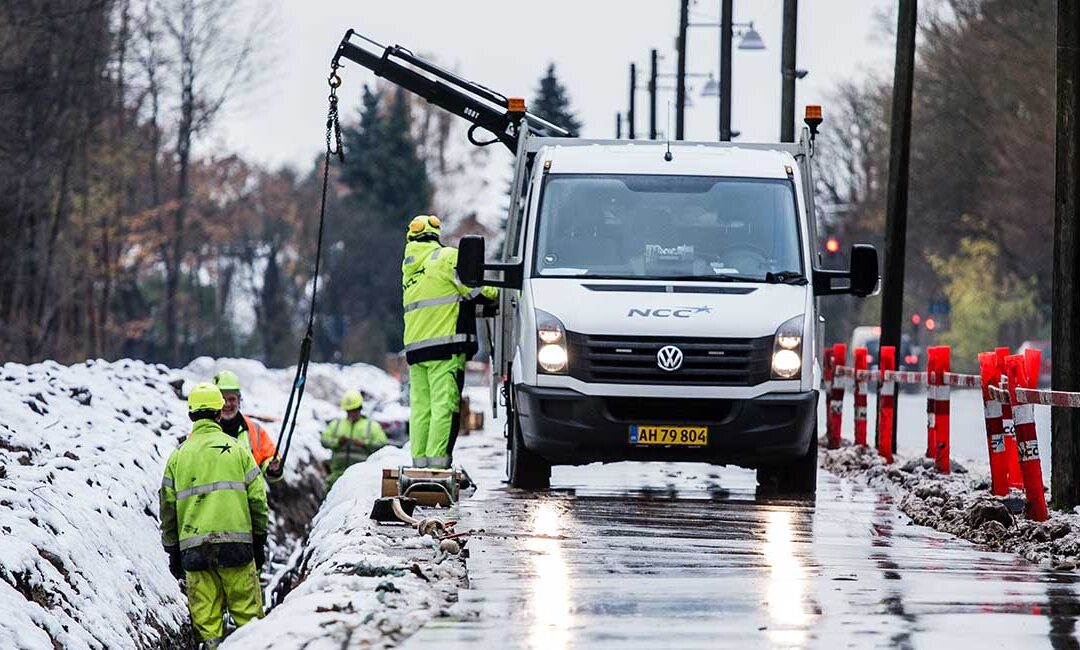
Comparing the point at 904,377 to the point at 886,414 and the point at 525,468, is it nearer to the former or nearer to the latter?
the point at 886,414

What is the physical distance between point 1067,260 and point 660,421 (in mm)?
3005

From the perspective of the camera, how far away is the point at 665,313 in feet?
48.8

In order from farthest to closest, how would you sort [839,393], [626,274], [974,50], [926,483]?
[974,50], [839,393], [926,483], [626,274]

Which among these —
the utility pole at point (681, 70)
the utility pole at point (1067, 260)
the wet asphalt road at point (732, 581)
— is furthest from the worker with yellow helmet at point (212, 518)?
the utility pole at point (681, 70)

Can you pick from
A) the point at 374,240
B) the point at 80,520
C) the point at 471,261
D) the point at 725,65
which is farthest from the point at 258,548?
the point at 374,240

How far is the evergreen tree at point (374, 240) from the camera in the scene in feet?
291

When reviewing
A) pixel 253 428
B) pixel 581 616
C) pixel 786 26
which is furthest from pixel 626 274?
pixel 786 26

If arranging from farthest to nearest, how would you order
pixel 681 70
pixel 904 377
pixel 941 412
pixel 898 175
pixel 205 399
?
pixel 681 70, pixel 898 175, pixel 904 377, pixel 941 412, pixel 205 399

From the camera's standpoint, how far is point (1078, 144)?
14.2 m

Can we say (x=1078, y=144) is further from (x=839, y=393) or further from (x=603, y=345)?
(x=839, y=393)

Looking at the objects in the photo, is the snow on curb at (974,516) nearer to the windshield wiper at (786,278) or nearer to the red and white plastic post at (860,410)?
Result: the windshield wiper at (786,278)

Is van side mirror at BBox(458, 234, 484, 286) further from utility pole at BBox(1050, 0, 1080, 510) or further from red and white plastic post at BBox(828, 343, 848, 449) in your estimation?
red and white plastic post at BBox(828, 343, 848, 449)

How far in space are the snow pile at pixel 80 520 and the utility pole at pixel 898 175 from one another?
8391 millimetres

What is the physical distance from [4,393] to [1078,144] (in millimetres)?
10827
